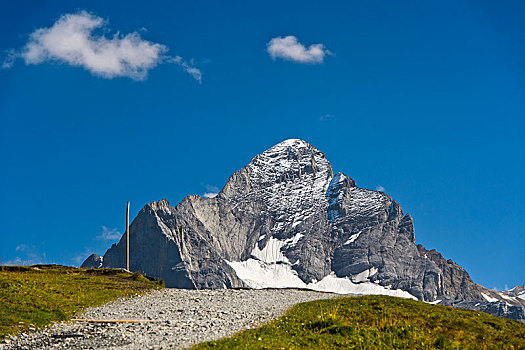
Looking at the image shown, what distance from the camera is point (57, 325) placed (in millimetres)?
32531

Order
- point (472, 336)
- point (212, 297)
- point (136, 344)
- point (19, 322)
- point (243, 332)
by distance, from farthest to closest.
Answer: point (212, 297)
point (472, 336)
point (19, 322)
point (243, 332)
point (136, 344)

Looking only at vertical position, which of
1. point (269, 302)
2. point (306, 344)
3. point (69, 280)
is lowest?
point (306, 344)

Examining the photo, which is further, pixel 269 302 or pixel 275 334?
pixel 269 302

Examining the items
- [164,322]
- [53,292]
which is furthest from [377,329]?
[53,292]

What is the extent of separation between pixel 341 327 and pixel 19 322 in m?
15.5

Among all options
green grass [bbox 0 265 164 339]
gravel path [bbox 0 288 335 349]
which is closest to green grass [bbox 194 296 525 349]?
gravel path [bbox 0 288 335 349]

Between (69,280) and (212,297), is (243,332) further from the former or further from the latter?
(69,280)

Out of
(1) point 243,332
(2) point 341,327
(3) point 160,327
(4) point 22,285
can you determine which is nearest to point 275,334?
(1) point 243,332

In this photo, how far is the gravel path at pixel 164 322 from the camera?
28.5m

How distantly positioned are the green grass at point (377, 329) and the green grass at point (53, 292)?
10884 millimetres

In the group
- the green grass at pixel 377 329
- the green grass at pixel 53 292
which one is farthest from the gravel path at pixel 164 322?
the green grass at pixel 377 329

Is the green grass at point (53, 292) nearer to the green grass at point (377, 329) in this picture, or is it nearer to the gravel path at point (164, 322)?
the gravel path at point (164, 322)

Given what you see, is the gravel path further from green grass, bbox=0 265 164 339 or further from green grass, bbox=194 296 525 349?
green grass, bbox=194 296 525 349

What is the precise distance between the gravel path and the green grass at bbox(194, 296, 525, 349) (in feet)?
5.26
